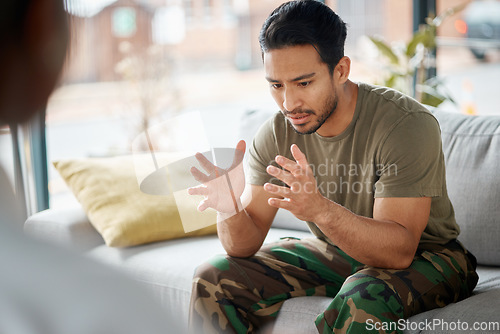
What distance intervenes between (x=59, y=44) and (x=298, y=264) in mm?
1436

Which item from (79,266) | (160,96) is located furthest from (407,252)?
(160,96)

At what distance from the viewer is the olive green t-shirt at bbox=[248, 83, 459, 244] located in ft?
5.09

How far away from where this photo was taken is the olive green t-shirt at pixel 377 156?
1.55 metres

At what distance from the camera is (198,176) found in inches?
62.3

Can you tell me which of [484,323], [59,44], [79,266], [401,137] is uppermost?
[59,44]

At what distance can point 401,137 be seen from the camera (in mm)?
1577

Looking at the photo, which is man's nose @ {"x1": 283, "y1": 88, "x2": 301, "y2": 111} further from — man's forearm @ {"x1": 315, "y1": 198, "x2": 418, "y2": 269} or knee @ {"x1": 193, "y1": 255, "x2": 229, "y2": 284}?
knee @ {"x1": 193, "y1": 255, "x2": 229, "y2": 284}

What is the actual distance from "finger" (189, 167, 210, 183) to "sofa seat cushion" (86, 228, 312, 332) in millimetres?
337

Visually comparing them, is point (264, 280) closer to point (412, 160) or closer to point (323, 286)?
point (323, 286)

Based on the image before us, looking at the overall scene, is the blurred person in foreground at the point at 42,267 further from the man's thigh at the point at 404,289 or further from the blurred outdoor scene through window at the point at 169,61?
the blurred outdoor scene through window at the point at 169,61

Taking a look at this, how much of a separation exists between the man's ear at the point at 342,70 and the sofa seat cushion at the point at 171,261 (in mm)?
672

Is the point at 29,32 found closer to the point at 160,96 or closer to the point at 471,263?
the point at 471,263

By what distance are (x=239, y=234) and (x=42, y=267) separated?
131 centimetres

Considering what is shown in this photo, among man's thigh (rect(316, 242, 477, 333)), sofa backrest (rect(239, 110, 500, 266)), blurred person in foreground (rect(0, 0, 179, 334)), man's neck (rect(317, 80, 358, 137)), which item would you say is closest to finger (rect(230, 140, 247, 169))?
man's neck (rect(317, 80, 358, 137))
